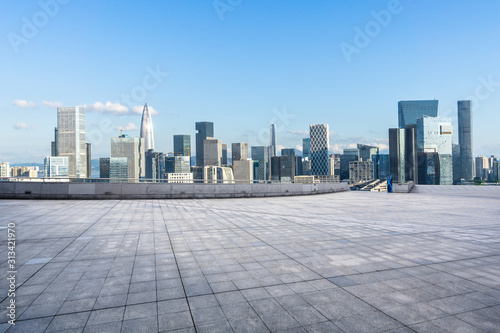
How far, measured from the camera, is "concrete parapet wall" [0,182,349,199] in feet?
62.5

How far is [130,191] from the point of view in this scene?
20.7m

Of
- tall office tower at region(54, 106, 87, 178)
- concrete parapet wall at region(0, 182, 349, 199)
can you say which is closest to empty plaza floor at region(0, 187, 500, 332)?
concrete parapet wall at region(0, 182, 349, 199)

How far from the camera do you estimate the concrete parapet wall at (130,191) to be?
19047mm

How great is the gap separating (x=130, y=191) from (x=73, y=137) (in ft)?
608

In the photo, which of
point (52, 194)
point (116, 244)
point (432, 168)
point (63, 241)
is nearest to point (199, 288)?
point (116, 244)

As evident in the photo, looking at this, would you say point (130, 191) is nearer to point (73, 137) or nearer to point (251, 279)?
point (251, 279)

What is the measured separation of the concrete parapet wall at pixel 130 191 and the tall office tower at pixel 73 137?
152384 mm

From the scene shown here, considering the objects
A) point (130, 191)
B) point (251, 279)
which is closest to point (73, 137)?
point (130, 191)

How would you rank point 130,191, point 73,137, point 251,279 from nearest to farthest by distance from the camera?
point 251,279
point 130,191
point 73,137

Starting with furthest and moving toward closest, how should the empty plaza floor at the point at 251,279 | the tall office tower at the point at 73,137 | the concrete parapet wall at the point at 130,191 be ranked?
the tall office tower at the point at 73,137 < the concrete parapet wall at the point at 130,191 < the empty plaza floor at the point at 251,279

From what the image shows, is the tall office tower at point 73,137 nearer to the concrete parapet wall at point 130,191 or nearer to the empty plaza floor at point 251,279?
the concrete parapet wall at point 130,191

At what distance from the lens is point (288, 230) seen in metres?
10.1

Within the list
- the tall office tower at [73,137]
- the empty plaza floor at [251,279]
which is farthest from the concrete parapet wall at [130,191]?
the tall office tower at [73,137]

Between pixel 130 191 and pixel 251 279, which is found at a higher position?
pixel 130 191
